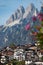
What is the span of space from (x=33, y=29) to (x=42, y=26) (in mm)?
262

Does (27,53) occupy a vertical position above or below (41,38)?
below

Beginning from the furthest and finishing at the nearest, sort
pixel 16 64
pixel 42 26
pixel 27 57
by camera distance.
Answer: pixel 27 57
pixel 16 64
pixel 42 26

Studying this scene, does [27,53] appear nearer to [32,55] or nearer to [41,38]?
[32,55]

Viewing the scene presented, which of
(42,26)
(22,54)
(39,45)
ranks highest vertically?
(42,26)

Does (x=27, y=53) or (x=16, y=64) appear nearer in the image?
(x=16, y=64)

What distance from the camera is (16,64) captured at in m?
61.8

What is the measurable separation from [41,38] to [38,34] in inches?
3.6

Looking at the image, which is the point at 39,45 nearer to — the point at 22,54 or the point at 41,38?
the point at 41,38

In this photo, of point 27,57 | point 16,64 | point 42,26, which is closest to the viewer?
point 42,26

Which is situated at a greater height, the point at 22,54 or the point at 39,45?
the point at 39,45

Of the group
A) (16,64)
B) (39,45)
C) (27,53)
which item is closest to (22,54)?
(27,53)

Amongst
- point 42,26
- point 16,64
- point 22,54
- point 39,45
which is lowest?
point 22,54

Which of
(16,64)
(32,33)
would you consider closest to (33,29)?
(32,33)

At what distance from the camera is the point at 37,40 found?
19.6 feet
